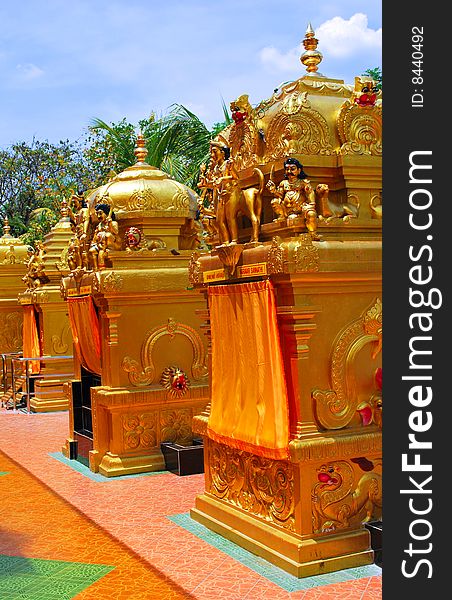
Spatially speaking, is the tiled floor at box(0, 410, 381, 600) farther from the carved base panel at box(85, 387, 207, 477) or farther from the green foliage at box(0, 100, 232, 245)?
the green foliage at box(0, 100, 232, 245)

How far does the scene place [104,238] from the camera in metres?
8.65

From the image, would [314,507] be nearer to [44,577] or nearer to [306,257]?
[306,257]

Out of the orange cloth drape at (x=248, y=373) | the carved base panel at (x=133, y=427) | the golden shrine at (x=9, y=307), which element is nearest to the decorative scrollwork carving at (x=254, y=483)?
the orange cloth drape at (x=248, y=373)

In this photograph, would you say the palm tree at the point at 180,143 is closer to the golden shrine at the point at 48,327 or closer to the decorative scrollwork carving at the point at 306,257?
the golden shrine at the point at 48,327

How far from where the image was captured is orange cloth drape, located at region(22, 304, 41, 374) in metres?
14.1

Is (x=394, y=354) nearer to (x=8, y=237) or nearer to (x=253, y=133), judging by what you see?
(x=253, y=133)

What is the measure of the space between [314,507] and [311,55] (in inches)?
130

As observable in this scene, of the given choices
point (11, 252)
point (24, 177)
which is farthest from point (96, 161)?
point (24, 177)

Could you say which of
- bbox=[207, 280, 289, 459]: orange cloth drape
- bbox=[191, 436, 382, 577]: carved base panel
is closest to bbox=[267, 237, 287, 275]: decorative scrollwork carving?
bbox=[207, 280, 289, 459]: orange cloth drape

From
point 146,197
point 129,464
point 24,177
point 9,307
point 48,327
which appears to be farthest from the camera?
point 24,177

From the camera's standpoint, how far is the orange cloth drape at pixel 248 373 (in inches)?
217

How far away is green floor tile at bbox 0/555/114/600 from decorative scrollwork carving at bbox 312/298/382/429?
1.85 m

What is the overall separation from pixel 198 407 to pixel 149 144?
8.13 m

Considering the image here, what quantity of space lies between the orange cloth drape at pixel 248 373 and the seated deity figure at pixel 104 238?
2.62 m
